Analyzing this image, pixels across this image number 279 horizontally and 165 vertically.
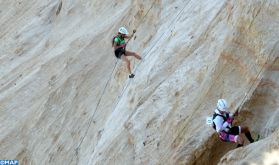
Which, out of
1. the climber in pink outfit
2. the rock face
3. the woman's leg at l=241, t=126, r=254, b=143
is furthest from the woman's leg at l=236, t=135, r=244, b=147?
the rock face

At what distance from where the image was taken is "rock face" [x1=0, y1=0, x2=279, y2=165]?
36.2ft

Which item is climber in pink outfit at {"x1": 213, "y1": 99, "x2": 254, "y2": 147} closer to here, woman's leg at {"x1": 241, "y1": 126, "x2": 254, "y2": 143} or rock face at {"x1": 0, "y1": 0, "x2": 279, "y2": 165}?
woman's leg at {"x1": 241, "y1": 126, "x2": 254, "y2": 143}

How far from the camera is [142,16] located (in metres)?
18.3

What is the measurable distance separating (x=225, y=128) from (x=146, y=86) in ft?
13.9

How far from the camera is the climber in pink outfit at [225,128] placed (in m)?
10.1

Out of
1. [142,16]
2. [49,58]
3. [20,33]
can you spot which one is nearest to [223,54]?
[142,16]

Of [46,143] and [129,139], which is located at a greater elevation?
[129,139]

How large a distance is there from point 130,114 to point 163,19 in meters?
4.21

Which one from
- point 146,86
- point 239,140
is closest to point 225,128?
point 239,140

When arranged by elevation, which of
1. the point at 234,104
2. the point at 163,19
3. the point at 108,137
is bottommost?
the point at 108,137

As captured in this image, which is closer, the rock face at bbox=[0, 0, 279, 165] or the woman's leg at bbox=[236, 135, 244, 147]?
the woman's leg at bbox=[236, 135, 244, 147]

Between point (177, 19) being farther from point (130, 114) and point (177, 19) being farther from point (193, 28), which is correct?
point (130, 114)

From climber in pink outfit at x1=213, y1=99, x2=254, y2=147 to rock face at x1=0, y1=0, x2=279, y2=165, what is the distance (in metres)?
0.36

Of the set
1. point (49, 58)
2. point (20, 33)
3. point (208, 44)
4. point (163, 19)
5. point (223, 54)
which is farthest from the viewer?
point (20, 33)
